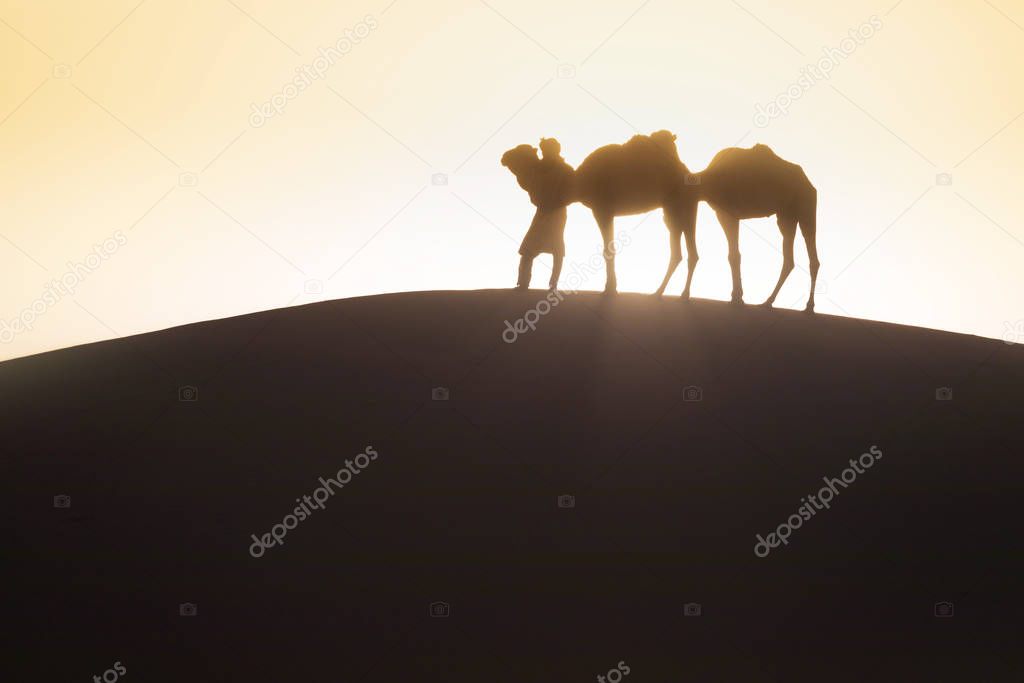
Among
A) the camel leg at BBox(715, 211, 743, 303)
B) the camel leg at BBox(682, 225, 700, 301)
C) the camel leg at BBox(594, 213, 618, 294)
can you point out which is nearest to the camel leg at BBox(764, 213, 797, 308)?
the camel leg at BBox(715, 211, 743, 303)

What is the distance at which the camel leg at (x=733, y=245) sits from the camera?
16703 mm

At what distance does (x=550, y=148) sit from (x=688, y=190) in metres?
2.52

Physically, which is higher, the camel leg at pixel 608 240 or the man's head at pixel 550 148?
the man's head at pixel 550 148

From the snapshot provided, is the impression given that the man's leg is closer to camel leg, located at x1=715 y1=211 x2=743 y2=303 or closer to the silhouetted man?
the silhouetted man

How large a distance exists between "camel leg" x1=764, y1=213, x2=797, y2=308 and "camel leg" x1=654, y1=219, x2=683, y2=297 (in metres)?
1.76

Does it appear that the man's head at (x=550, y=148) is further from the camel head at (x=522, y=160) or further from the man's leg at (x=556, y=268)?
the man's leg at (x=556, y=268)

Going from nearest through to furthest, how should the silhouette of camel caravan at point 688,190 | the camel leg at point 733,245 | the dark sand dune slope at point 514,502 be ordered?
1. the dark sand dune slope at point 514,502
2. the silhouette of camel caravan at point 688,190
3. the camel leg at point 733,245

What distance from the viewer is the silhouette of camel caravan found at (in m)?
16.4

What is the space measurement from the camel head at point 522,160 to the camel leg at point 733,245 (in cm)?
334

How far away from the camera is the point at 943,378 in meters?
15.2

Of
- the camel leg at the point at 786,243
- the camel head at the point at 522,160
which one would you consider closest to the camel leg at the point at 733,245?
the camel leg at the point at 786,243

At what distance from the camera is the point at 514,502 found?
1141cm

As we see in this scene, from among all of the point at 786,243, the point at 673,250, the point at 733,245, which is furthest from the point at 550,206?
the point at 786,243

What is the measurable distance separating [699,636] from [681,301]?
835cm
